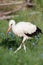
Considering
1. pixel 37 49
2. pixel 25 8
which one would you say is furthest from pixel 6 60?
pixel 25 8

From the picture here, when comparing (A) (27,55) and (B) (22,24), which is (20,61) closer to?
(A) (27,55)

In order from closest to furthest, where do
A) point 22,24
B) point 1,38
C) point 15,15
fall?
1. point 22,24
2. point 1,38
3. point 15,15

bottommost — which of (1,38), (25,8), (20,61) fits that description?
(25,8)

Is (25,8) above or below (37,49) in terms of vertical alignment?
below

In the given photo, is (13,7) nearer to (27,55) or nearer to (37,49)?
(37,49)

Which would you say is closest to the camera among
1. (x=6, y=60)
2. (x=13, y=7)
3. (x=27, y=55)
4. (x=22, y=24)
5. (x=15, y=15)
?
(x=6, y=60)

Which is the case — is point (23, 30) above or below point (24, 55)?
above

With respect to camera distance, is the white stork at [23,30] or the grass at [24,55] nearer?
the grass at [24,55]

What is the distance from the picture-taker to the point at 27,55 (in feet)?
22.2

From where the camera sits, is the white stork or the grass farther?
the white stork

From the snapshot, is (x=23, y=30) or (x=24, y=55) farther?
(x=23, y=30)

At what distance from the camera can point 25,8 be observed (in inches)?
454

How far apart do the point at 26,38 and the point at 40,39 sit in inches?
25.5

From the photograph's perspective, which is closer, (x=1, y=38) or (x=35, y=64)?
(x=35, y=64)
